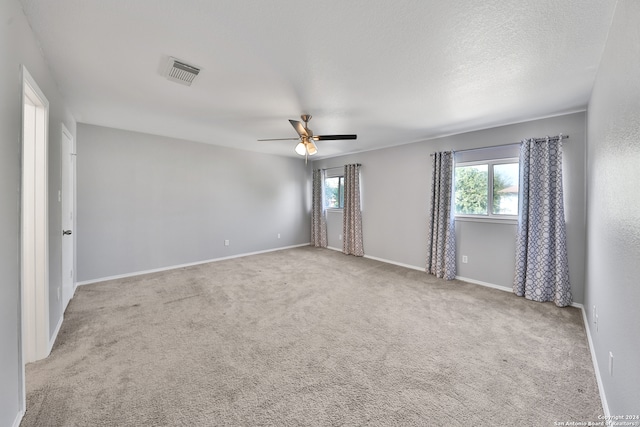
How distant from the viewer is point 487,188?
3816 millimetres

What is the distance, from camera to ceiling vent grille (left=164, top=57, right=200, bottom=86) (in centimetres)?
205

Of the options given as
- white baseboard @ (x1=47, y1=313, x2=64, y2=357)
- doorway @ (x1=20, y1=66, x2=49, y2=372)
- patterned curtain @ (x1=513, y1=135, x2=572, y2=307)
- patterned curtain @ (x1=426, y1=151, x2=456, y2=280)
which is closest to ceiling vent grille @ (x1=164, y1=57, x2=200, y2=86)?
doorway @ (x1=20, y1=66, x2=49, y2=372)

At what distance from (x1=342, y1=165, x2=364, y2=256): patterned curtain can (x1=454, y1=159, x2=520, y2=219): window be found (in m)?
2.07

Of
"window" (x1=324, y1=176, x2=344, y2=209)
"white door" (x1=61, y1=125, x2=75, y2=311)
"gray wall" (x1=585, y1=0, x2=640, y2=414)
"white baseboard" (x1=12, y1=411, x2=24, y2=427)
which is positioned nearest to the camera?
"gray wall" (x1=585, y1=0, x2=640, y2=414)

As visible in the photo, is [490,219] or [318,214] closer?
[490,219]

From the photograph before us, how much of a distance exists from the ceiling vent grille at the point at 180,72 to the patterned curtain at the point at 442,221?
368 cm

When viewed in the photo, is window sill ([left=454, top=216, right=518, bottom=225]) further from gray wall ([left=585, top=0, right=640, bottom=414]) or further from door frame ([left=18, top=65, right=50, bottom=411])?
door frame ([left=18, top=65, right=50, bottom=411])

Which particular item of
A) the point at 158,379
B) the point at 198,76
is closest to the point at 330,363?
the point at 158,379

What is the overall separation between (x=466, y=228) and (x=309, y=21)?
3.72 meters

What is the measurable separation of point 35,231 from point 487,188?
5.17 metres

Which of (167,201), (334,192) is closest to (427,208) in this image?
(334,192)

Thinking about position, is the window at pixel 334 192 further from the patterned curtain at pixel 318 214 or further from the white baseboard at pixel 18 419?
the white baseboard at pixel 18 419

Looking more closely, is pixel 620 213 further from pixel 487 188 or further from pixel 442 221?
pixel 442 221

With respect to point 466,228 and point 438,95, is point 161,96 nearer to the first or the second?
point 438,95
